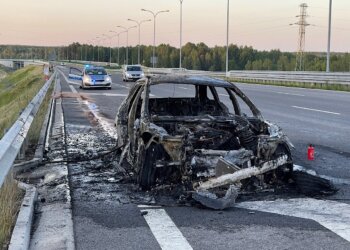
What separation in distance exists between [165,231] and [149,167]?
1.50 meters

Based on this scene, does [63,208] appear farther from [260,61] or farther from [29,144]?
[260,61]

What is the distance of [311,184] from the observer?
669 centimetres

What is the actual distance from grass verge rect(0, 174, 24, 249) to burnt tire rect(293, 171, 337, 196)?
3329 millimetres

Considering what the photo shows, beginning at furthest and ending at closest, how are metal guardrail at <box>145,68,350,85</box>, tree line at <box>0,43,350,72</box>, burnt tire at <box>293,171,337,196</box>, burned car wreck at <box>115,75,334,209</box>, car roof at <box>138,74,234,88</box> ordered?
1. tree line at <box>0,43,350,72</box>
2. metal guardrail at <box>145,68,350,85</box>
3. car roof at <box>138,74,234,88</box>
4. burnt tire at <box>293,171,337,196</box>
5. burned car wreck at <box>115,75,334,209</box>

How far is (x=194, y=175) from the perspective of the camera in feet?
21.1

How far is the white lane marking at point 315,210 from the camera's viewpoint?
5363 millimetres

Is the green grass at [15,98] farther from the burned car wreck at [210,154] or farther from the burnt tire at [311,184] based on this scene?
the burnt tire at [311,184]

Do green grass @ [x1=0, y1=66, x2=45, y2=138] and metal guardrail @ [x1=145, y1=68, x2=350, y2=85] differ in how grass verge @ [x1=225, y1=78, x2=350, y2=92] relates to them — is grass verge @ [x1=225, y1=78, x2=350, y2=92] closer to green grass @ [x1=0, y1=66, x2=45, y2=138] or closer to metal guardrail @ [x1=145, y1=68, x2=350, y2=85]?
metal guardrail @ [x1=145, y1=68, x2=350, y2=85]

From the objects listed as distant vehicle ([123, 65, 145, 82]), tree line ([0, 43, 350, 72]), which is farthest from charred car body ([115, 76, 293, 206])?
tree line ([0, 43, 350, 72])

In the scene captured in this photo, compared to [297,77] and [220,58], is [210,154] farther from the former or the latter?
[220,58]

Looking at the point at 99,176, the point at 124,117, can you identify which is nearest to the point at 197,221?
the point at 99,176

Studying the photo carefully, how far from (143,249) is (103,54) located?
172m

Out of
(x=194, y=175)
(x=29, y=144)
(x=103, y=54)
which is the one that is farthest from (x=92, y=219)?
(x=103, y=54)

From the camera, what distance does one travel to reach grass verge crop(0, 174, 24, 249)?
14.8 feet
